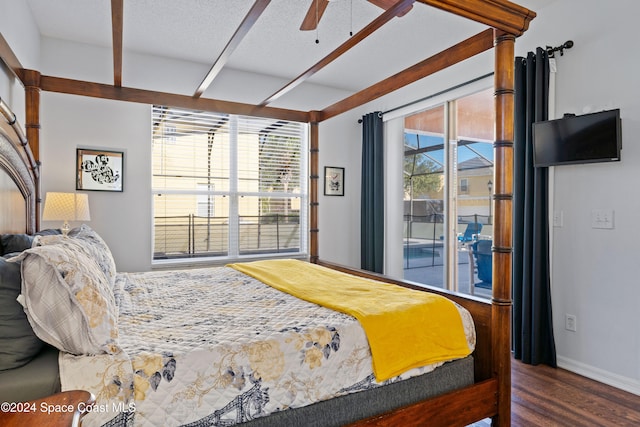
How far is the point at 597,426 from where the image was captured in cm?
207

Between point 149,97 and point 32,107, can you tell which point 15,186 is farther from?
point 149,97

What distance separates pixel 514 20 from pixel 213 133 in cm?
329

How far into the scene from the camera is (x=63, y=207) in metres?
2.74

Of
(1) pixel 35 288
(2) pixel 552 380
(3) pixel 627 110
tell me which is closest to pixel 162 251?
(1) pixel 35 288

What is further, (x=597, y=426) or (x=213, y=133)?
(x=213, y=133)

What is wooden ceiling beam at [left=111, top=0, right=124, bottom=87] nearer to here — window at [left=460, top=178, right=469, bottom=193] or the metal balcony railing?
the metal balcony railing

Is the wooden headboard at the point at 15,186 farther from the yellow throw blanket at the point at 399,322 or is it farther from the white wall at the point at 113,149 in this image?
the yellow throw blanket at the point at 399,322

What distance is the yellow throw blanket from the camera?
169cm

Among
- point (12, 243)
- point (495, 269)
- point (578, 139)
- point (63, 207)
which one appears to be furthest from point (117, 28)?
point (578, 139)

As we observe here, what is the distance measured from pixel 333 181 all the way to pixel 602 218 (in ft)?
9.67

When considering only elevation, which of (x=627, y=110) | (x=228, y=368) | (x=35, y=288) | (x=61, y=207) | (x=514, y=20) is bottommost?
(x=228, y=368)

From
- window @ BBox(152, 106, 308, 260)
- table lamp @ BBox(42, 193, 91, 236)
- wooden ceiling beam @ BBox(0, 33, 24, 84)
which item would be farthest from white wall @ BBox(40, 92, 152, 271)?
wooden ceiling beam @ BBox(0, 33, 24, 84)

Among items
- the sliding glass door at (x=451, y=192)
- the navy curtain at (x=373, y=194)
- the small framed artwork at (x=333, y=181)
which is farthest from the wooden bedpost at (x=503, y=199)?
the small framed artwork at (x=333, y=181)

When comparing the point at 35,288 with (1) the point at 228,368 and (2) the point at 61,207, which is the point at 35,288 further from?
(2) the point at 61,207
